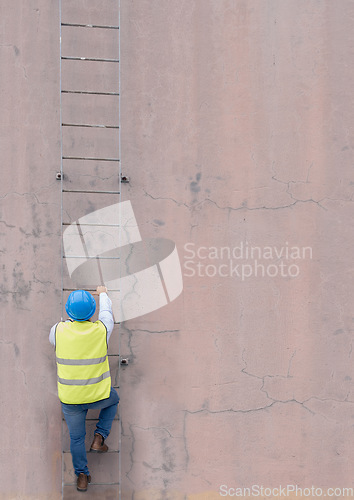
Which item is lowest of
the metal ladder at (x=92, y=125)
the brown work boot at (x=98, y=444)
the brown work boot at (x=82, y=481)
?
the brown work boot at (x=82, y=481)

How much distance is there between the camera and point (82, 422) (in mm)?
3664

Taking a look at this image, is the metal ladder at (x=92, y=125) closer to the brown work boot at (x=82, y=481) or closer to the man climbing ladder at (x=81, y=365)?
the brown work boot at (x=82, y=481)

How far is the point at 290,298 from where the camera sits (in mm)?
4086

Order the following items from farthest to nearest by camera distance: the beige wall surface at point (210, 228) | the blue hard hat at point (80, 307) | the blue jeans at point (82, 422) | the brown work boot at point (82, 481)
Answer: the beige wall surface at point (210, 228), the brown work boot at point (82, 481), the blue jeans at point (82, 422), the blue hard hat at point (80, 307)

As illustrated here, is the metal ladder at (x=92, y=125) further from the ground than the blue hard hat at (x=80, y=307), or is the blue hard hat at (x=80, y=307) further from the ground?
the metal ladder at (x=92, y=125)

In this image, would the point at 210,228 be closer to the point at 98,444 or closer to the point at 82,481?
the point at 98,444

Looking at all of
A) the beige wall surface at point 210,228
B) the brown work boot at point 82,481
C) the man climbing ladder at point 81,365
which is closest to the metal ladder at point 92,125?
the beige wall surface at point 210,228

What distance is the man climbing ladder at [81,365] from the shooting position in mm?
3514

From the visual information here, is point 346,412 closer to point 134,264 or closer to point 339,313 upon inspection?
point 339,313

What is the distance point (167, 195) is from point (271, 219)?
0.88 metres

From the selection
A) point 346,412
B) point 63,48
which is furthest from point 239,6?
point 346,412

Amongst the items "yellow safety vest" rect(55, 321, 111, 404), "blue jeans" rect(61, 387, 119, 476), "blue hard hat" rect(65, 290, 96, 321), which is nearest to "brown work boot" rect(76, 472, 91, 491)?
"blue jeans" rect(61, 387, 119, 476)

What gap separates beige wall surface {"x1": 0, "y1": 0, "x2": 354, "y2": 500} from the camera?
3.95 metres

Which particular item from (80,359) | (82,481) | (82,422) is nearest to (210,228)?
(80,359)
